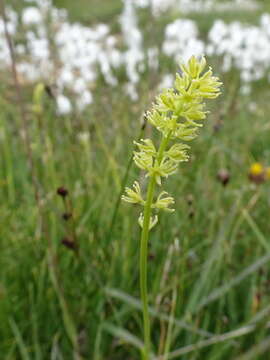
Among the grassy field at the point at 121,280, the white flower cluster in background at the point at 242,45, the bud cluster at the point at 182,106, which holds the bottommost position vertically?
the grassy field at the point at 121,280

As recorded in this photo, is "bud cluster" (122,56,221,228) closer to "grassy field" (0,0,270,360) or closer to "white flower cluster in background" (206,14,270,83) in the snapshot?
"grassy field" (0,0,270,360)

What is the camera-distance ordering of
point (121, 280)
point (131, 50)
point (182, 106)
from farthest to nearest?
point (131, 50) < point (121, 280) < point (182, 106)

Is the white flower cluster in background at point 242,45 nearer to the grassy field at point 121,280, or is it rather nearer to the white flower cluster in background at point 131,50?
the white flower cluster in background at point 131,50

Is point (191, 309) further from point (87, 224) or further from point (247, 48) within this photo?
point (247, 48)

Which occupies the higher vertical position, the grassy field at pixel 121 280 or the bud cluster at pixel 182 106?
the bud cluster at pixel 182 106

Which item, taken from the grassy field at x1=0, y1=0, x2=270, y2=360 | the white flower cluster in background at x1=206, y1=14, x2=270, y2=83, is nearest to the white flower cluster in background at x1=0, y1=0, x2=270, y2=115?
the white flower cluster in background at x1=206, y1=14, x2=270, y2=83

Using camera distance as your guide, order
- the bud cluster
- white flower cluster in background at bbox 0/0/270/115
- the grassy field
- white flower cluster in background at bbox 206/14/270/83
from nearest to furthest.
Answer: the bud cluster
the grassy field
white flower cluster in background at bbox 0/0/270/115
white flower cluster in background at bbox 206/14/270/83

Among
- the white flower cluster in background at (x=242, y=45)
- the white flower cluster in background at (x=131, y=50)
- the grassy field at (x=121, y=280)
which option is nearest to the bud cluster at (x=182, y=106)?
the grassy field at (x=121, y=280)

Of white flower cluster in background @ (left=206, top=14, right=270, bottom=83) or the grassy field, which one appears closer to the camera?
the grassy field

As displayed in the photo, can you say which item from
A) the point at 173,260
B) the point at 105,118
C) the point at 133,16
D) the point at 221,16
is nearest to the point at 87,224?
the point at 173,260

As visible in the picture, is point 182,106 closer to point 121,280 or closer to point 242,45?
point 121,280

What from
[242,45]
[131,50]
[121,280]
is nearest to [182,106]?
[121,280]
